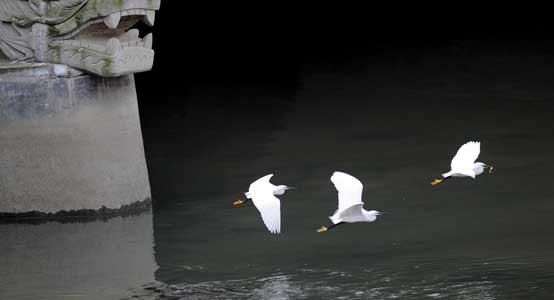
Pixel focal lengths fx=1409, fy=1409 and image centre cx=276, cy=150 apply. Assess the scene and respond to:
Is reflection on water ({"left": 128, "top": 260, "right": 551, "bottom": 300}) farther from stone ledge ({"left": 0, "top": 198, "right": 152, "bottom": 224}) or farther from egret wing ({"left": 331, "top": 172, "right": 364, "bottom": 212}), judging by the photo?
stone ledge ({"left": 0, "top": 198, "right": 152, "bottom": 224})

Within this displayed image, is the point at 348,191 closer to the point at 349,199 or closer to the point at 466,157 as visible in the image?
the point at 349,199

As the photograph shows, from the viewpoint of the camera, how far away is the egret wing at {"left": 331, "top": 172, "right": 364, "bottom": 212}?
40.5ft

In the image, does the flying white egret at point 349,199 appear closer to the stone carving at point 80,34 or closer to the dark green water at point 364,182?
the dark green water at point 364,182

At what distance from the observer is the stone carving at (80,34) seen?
14.0 m

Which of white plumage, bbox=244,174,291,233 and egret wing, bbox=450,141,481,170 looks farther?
egret wing, bbox=450,141,481,170

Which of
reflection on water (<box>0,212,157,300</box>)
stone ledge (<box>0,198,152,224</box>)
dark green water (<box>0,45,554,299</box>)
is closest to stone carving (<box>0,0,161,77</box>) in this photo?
stone ledge (<box>0,198,152,224</box>)

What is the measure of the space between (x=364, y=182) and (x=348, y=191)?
3.41 m

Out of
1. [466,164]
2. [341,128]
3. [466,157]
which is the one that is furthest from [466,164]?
[341,128]

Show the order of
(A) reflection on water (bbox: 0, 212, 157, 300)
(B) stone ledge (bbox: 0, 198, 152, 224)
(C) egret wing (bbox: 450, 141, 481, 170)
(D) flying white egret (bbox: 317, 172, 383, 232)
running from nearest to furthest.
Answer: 1. (D) flying white egret (bbox: 317, 172, 383, 232)
2. (A) reflection on water (bbox: 0, 212, 157, 300)
3. (C) egret wing (bbox: 450, 141, 481, 170)
4. (B) stone ledge (bbox: 0, 198, 152, 224)

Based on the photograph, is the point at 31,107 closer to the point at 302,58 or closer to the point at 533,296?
the point at 533,296

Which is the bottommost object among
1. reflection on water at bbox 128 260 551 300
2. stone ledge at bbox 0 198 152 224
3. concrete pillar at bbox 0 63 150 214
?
reflection on water at bbox 128 260 551 300

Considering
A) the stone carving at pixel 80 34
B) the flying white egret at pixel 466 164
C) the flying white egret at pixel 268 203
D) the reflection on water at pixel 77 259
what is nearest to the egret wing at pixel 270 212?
the flying white egret at pixel 268 203

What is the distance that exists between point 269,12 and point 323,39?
2.53m

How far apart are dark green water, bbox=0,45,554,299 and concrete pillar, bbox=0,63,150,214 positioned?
78 centimetres
